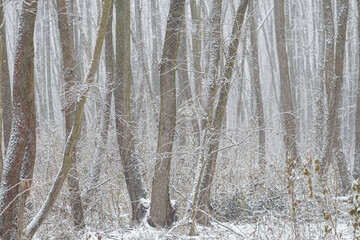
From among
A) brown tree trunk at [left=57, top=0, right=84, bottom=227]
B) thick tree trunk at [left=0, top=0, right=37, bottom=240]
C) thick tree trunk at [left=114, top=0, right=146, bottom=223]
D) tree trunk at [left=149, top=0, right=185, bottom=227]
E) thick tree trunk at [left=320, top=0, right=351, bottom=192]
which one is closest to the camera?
thick tree trunk at [left=0, top=0, right=37, bottom=240]

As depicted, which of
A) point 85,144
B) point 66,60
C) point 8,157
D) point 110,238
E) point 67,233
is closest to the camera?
point 8,157

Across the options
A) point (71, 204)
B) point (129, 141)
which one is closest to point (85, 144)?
point (129, 141)

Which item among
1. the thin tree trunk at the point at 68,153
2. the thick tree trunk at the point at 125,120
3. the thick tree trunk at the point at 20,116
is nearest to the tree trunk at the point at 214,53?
the thick tree trunk at the point at 125,120

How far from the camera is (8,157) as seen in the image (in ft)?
17.1

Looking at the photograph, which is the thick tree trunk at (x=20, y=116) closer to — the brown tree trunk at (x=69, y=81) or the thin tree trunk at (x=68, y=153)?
the thin tree trunk at (x=68, y=153)

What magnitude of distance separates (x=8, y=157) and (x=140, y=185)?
8.62 ft

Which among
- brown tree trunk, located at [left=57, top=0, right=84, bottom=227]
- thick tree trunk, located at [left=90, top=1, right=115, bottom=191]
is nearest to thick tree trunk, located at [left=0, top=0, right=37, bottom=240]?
brown tree trunk, located at [left=57, top=0, right=84, bottom=227]

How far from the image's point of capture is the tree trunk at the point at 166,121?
6668 millimetres

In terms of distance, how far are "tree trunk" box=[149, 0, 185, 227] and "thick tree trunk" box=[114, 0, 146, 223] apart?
51 centimetres

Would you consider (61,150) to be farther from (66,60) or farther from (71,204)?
(66,60)

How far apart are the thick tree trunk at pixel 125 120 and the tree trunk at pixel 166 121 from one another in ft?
1.67

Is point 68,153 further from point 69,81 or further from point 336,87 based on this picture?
point 336,87

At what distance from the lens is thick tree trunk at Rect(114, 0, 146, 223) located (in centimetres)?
727

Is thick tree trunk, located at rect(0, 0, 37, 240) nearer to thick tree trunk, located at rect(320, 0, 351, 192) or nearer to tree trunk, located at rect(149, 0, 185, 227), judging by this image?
tree trunk, located at rect(149, 0, 185, 227)
